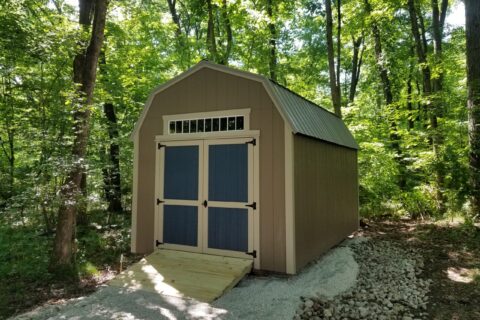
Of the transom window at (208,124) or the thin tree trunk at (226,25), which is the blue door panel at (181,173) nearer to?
the transom window at (208,124)

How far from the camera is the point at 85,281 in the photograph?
4871 mm

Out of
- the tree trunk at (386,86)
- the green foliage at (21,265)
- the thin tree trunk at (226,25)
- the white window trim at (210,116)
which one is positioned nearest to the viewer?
the green foliage at (21,265)

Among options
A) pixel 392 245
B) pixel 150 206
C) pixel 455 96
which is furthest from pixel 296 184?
pixel 455 96

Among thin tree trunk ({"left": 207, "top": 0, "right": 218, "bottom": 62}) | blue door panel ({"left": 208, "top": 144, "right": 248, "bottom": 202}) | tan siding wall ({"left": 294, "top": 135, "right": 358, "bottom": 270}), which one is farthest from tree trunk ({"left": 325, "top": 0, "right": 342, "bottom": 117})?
blue door panel ({"left": 208, "top": 144, "right": 248, "bottom": 202})

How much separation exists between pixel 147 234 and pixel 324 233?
3.17 meters

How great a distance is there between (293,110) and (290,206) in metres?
1.52

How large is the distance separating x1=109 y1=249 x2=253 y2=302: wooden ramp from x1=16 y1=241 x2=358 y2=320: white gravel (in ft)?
0.41

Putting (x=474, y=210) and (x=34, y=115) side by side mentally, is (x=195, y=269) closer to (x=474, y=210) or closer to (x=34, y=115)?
(x=34, y=115)

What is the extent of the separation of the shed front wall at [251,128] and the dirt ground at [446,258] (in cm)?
212

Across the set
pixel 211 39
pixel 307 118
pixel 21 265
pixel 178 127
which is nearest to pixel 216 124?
pixel 178 127

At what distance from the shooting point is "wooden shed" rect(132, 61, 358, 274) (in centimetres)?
478

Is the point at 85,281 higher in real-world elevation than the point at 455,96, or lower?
lower

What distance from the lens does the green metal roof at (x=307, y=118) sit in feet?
15.9

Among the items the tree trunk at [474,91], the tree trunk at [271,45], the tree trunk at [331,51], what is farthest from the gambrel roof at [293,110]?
the tree trunk at [271,45]
